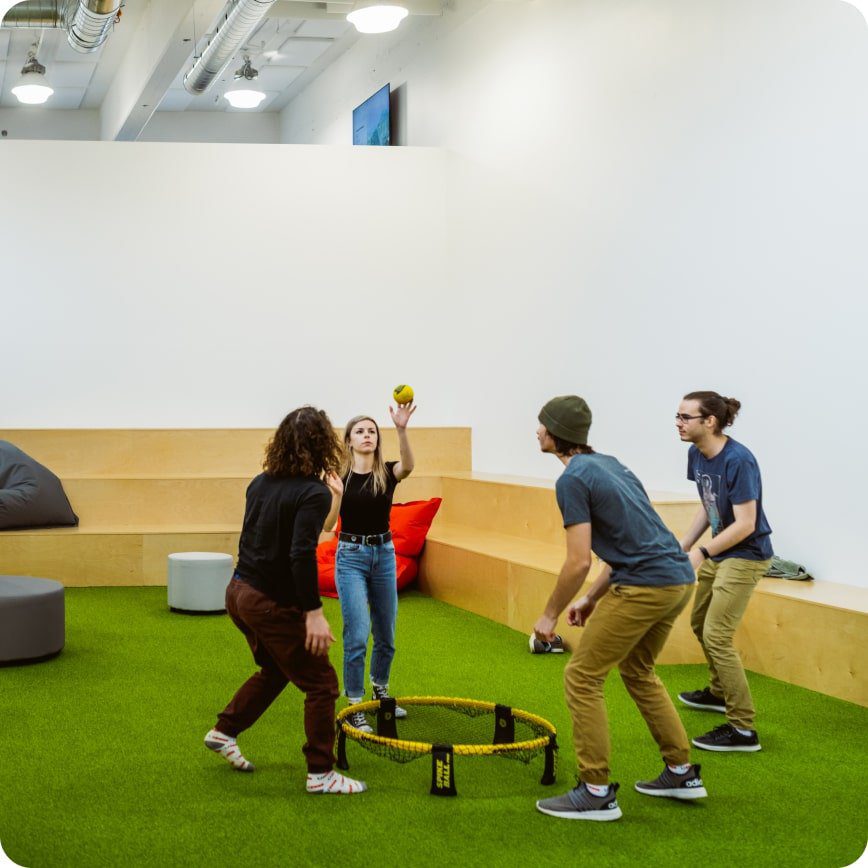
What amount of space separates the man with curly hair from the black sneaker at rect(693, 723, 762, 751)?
4.61ft

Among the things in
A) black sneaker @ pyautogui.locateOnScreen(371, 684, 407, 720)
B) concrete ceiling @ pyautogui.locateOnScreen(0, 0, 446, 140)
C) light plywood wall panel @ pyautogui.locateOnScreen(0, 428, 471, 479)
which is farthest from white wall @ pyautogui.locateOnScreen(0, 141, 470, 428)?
black sneaker @ pyautogui.locateOnScreen(371, 684, 407, 720)

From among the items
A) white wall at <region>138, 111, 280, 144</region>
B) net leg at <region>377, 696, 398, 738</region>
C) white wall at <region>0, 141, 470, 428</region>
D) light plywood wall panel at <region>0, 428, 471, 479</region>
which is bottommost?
net leg at <region>377, 696, 398, 738</region>

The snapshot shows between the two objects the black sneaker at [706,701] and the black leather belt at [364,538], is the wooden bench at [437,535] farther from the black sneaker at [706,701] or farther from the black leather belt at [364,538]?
the black leather belt at [364,538]

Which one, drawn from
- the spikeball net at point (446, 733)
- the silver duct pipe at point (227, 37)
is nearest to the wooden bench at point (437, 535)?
the spikeball net at point (446, 733)

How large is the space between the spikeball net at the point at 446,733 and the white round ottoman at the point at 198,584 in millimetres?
2712

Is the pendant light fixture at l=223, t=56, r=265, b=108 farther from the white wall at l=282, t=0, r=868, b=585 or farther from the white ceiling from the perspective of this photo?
the white wall at l=282, t=0, r=868, b=585

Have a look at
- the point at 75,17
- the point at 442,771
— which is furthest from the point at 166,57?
the point at 442,771

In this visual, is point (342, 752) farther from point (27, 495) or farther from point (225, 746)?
→ point (27, 495)

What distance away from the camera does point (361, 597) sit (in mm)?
4672

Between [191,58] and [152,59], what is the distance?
2.08 metres

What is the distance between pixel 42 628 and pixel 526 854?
340cm

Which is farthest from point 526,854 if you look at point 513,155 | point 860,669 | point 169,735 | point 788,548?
point 513,155

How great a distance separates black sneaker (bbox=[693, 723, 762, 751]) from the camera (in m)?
4.38

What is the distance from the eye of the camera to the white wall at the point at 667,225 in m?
5.90
